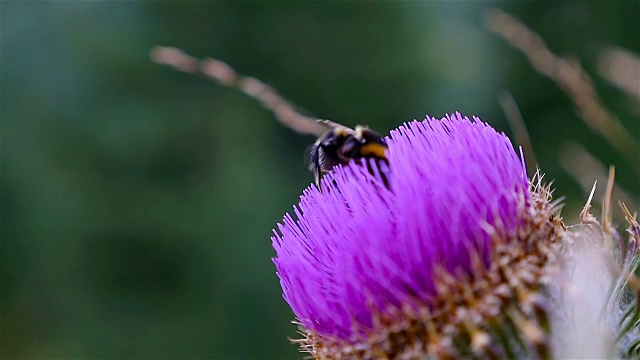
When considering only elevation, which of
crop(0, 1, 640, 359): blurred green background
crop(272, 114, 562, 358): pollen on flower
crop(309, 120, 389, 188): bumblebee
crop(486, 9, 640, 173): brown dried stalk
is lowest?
crop(272, 114, 562, 358): pollen on flower

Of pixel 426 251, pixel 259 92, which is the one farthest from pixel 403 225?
pixel 259 92

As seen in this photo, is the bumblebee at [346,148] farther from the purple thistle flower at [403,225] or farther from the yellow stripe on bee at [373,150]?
the purple thistle flower at [403,225]

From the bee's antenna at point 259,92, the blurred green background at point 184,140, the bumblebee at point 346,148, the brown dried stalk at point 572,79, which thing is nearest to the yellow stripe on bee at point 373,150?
the bumblebee at point 346,148

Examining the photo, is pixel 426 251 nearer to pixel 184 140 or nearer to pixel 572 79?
pixel 572 79

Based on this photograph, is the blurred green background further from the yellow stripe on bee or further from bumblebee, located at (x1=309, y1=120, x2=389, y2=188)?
the yellow stripe on bee

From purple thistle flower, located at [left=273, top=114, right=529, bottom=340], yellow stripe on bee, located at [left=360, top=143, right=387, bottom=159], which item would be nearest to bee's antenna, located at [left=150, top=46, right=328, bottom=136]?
yellow stripe on bee, located at [left=360, top=143, right=387, bottom=159]

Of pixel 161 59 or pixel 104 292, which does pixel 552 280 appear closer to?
pixel 161 59

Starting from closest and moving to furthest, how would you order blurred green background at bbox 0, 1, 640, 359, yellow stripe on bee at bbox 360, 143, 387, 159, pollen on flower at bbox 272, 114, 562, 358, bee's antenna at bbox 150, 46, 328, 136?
pollen on flower at bbox 272, 114, 562, 358
yellow stripe on bee at bbox 360, 143, 387, 159
bee's antenna at bbox 150, 46, 328, 136
blurred green background at bbox 0, 1, 640, 359

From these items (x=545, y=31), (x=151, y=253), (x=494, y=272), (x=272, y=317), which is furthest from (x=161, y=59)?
(x=545, y=31)
